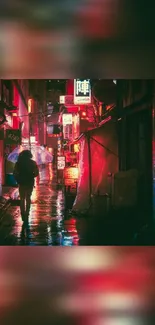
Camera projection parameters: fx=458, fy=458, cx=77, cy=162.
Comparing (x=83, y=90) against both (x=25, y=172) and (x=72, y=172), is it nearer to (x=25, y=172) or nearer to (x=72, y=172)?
(x=72, y=172)

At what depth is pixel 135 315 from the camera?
445cm

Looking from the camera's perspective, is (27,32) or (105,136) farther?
(105,136)

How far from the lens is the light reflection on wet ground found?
4.37 m

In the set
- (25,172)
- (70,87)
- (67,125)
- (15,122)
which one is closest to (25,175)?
(25,172)

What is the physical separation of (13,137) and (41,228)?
0.94 meters

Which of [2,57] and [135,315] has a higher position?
[2,57]

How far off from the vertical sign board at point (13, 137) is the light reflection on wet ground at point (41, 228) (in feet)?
1.38

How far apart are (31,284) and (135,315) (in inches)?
41.5

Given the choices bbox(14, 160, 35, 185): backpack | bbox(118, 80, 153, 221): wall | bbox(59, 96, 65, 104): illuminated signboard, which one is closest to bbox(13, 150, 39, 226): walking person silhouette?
bbox(14, 160, 35, 185): backpack

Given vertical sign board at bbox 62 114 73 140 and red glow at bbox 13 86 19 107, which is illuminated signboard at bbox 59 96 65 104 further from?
red glow at bbox 13 86 19 107

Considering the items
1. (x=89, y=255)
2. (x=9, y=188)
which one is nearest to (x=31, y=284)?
(x=89, y=255)

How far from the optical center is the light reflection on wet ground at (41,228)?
14.3 feet

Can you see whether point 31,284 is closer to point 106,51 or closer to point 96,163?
point 96,163

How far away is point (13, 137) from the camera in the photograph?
4.55 meters
